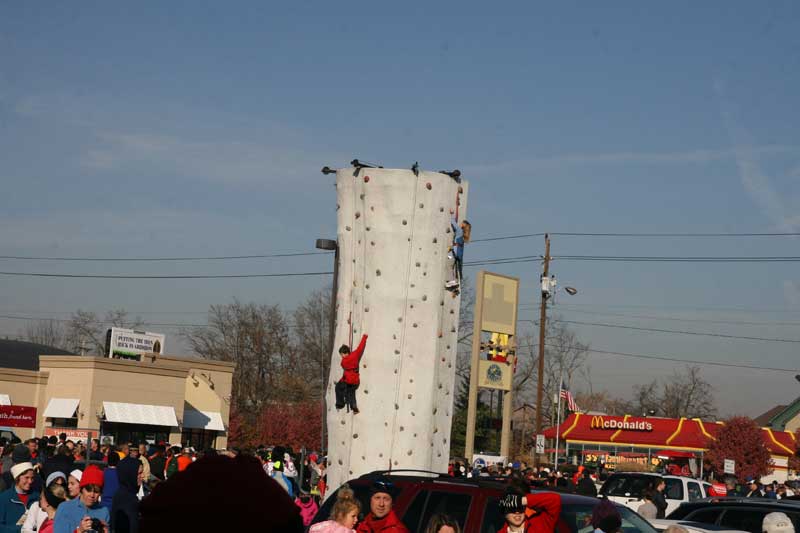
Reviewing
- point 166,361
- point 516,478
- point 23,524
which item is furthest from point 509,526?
point 166,361

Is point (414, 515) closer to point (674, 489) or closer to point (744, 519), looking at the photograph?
point (744, 519)

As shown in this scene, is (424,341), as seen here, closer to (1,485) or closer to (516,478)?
(1,485)

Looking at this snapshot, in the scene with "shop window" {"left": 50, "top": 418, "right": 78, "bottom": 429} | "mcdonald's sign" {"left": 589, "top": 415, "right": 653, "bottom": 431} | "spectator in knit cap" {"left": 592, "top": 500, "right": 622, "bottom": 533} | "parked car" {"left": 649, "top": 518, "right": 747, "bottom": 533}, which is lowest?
"shop window" {"left": 50, "top": 418, "right": 78, "bottom": 429}

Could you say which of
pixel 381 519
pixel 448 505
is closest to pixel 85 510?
pixel 381 519

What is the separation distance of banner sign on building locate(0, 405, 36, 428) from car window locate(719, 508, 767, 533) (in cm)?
2342

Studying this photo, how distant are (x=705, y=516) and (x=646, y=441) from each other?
5176 centimetres

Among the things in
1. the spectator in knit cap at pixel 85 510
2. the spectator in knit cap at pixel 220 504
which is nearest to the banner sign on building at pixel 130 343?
the spectator in knit cap at pixel 85 510

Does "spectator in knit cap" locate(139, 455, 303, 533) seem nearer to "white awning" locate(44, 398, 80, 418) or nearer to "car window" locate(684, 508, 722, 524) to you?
"car window" locate(684, 508, 722, 524)

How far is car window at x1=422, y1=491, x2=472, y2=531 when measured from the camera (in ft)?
32.3

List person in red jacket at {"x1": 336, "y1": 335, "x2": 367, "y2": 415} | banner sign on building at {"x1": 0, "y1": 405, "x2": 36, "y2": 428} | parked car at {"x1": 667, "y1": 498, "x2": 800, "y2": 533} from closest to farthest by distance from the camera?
parked car at {"x1": 667, "y1": 498, "x2": 800, "y2": 533} < person in red jacket at {"x1": 336, "y1": 335, "x2": 367, "y2": 415} < banner sign on building at {"x1": 0, "y1": 405, "x2": 36, "y2": 428}

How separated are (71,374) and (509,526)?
138ft

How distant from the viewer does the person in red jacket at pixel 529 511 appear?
8789 mm

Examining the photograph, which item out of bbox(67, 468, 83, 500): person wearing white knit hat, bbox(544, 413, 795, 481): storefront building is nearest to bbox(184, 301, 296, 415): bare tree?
bbox(544, 413, 795, 481): storefront building

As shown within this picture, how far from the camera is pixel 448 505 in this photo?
10.0m
